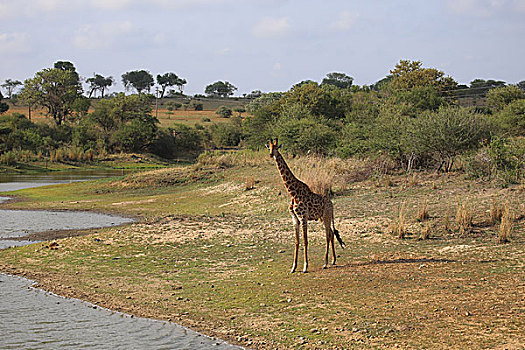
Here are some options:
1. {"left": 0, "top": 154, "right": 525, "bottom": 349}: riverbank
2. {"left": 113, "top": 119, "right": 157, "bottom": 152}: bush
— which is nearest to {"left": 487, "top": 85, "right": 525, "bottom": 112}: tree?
{"left": 113, "top": 119, "right": 157, "bottom": 152}: bush

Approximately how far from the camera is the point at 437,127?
20.8m

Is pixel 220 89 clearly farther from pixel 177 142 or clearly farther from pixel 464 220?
pixel 464 220

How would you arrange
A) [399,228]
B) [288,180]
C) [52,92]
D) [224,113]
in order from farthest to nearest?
[224,113]
[52,92]
[399,228]
[288,180]

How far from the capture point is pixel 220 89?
5901 inches

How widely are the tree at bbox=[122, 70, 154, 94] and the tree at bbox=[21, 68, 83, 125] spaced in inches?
2142

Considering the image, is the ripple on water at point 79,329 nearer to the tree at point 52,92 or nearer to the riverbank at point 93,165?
the riverbank at point 93,165

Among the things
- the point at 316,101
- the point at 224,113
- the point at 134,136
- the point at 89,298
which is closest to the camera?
the point at 89,298

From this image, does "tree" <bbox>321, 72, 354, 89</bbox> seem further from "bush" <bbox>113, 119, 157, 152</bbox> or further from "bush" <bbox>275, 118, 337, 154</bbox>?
"bush" <bbox>275, 118, 337, 154</bbox>

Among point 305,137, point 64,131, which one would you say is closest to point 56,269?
point 305,137

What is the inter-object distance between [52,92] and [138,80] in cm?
5627

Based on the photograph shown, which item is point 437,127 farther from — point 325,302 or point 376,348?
point 376,348

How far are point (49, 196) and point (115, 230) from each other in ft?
43.8

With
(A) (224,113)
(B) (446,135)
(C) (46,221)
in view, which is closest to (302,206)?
(B) (446,135)

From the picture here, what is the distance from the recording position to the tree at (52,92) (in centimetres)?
7594
